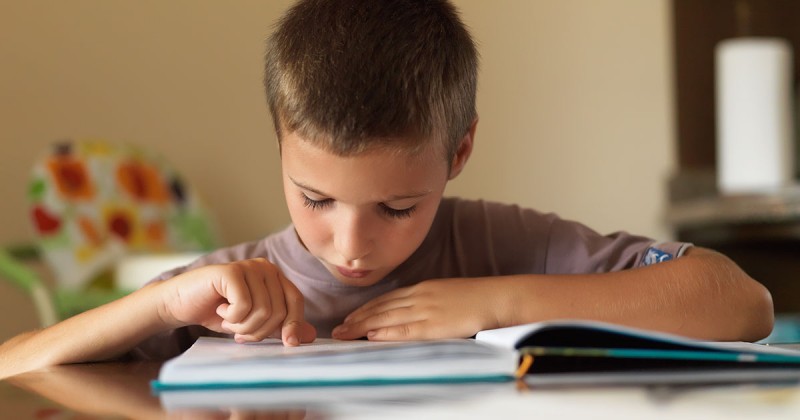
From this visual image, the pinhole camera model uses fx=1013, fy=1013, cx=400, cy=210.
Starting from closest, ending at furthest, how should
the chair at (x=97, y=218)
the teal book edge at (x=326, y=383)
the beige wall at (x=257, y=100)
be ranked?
the teal book edge at (x=326, y=383) < the chair at (x=97, y=218) < the beige wall at (x=257, y=100)

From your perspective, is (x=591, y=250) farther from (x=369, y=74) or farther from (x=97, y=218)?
(x=97, y=218)

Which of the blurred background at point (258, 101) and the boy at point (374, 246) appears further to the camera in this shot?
the blurred background at point (258, 101)

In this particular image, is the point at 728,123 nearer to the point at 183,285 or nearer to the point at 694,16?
the point at 694,16

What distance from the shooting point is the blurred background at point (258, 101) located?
252 centimetres

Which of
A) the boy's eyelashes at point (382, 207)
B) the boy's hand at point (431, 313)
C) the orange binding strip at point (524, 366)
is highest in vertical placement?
the boy's eyelashes at point (382, 207)

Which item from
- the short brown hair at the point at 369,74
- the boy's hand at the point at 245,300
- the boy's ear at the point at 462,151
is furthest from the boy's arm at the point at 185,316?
the boy's ear at the point at 462,151

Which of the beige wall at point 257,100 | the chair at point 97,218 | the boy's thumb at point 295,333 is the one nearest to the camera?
the boy's thumb at point 295,333

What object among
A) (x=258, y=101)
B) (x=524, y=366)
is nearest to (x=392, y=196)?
(x=524, y=366)

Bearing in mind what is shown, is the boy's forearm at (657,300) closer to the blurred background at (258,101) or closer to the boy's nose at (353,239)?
the boy's nose at (353,239)

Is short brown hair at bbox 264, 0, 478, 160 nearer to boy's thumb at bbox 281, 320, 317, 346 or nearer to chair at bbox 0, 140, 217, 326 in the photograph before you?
boy's thumb at bbox 281, 320, 317, 346

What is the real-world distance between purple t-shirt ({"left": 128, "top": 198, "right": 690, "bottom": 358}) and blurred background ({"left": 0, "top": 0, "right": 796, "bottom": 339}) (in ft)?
5.31

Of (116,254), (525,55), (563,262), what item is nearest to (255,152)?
(116,254)

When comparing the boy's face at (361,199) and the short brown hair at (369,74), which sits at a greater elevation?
the short brown hair at (369,74)

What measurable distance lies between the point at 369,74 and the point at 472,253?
0.30 metres
